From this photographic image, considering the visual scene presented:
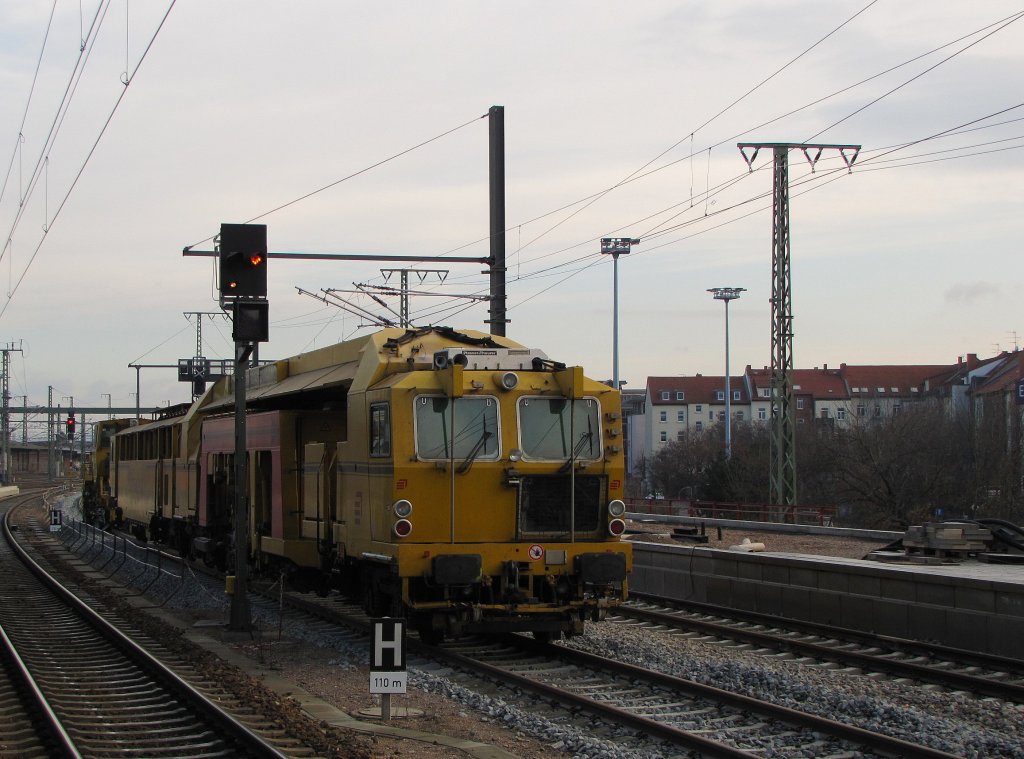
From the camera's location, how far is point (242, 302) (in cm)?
1424

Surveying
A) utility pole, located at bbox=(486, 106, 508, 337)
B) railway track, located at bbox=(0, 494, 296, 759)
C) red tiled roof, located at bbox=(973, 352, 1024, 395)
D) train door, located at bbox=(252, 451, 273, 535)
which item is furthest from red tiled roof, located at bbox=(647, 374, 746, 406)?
railway track, located at bbox=(0, 494, 296, 759)

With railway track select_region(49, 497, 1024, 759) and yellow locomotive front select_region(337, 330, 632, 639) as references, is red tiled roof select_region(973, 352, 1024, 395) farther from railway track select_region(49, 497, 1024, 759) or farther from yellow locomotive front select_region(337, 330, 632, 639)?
railway track select_region(49, 497, 1024, 759)

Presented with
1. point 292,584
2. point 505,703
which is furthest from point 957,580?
point 292,584

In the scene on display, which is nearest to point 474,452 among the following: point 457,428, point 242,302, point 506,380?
point 457,428

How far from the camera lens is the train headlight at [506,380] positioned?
12398 millimetres

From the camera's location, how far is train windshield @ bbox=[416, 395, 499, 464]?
12.1m

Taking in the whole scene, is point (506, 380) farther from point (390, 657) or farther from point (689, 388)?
point (689, 388)

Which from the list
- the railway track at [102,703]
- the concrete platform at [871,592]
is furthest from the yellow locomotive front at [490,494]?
the concrete platform at [871,592]

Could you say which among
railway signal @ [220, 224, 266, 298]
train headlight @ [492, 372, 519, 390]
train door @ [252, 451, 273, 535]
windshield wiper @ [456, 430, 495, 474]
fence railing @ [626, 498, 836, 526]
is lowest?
fence railing @ [626, 498, 836, 526]

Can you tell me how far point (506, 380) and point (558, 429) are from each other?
2.67 feet

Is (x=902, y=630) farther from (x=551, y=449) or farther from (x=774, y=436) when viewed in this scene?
(x=774, y=436)

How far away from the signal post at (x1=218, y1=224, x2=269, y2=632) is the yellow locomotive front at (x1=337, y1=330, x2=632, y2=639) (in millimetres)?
2038

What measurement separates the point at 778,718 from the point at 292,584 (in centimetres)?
917

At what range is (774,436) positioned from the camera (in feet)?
110
